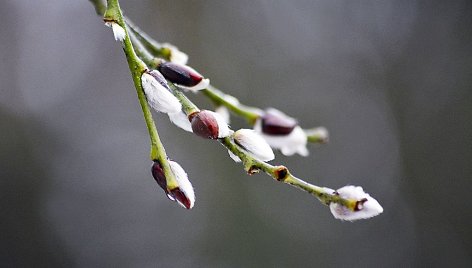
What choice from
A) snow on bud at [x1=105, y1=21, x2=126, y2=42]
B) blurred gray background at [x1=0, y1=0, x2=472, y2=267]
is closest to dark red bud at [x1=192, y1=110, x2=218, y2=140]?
snow on bud at [x1=105, y1=21, x2=126, y2=42]

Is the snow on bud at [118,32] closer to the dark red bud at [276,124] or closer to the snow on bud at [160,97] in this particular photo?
the snow on bud at [160,97]

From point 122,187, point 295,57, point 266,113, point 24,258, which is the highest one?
point 295,57

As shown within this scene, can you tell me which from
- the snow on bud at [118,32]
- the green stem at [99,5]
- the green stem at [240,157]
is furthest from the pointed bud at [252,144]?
the green stem at [99,5]

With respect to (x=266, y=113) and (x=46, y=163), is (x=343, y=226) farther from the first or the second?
(x=266, y=113)

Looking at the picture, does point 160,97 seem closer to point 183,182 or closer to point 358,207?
point 183,182

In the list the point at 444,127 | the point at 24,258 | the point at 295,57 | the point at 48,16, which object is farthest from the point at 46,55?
the point at 444,127

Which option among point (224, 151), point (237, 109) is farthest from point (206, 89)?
point (224, 151)
